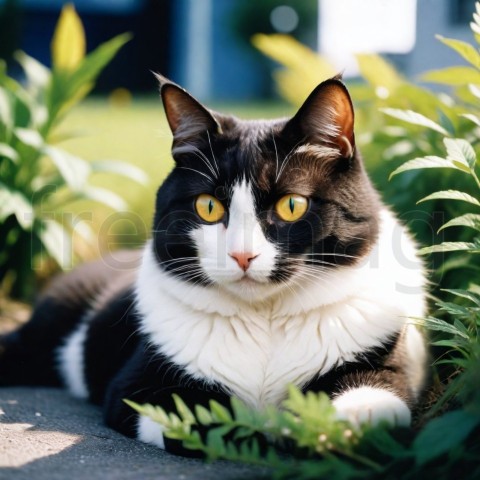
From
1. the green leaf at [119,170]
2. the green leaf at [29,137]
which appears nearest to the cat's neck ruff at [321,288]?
the green leaf at [29,137]

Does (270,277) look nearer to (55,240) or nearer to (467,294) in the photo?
(467,294)

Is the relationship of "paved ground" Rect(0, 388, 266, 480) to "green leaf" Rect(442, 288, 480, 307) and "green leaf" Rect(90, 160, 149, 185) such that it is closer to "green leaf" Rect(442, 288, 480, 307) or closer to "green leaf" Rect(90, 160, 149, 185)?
"green leaf" Rect(442, 288, 480, 307)

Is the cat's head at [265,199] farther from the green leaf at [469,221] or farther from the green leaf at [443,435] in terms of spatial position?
the green leaf at [443,435]

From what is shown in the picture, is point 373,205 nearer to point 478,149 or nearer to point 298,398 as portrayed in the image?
point 478,149

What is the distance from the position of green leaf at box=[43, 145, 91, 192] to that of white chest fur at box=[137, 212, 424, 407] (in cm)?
131

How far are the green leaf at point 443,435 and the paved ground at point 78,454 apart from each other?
0.39 metres

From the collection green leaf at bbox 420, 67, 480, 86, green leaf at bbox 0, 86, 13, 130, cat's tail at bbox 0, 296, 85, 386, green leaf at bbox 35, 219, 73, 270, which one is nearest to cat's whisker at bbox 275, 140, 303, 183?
green leaf at bbox 420, 67, 480, 86

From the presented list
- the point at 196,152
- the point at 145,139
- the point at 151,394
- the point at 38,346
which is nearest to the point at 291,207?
the point at 196,152

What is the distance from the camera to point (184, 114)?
2.02 meters

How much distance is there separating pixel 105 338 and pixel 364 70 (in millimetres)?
1679

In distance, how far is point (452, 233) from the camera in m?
2.65

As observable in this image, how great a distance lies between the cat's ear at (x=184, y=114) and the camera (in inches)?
77.6

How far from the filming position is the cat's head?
5.94 feet

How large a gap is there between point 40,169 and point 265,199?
192cm
